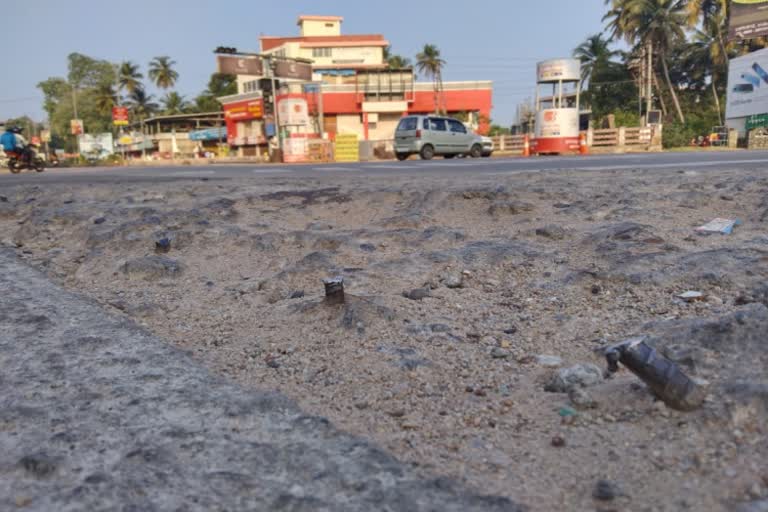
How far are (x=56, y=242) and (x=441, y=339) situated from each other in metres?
3.27

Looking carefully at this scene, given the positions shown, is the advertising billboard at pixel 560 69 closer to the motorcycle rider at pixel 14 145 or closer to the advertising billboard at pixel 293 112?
the advertising billboard at pixel 293 112

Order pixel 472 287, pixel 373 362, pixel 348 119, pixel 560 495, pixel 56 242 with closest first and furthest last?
pixel 560 495 < pixel 373 362 < pixel 472 287 < pixel 56 242 < pixel 348 119

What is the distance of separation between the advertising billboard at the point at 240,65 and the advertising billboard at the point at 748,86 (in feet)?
74.7

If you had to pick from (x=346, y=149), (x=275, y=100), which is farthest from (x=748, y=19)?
(x=275, y=100)

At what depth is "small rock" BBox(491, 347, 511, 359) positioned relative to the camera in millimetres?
1940

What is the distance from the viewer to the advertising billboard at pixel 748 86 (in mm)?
27359

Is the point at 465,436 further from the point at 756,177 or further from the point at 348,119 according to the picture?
the point at 348,119

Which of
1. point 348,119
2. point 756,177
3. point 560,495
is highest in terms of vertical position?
→ point 348,119

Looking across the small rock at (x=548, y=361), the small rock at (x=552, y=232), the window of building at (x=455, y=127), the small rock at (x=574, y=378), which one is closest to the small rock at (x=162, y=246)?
the small rock at (x=552, y=232)

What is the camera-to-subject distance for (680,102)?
47.4 meters

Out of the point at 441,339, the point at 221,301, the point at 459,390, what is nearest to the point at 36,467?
the point at 459,390

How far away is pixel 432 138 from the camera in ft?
69.1

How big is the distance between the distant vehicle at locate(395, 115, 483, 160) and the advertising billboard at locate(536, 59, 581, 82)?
4.63 metres

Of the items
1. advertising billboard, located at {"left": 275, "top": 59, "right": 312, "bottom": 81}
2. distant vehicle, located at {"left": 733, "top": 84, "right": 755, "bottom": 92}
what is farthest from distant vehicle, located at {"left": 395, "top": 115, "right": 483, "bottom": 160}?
distant vehicle, located at {"left": 733, "top": 84, "right": 755, "bottom": 92}
